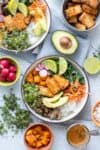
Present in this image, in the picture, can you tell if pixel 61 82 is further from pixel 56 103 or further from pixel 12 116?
pixel 12 116

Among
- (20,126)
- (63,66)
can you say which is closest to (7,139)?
(20,126)

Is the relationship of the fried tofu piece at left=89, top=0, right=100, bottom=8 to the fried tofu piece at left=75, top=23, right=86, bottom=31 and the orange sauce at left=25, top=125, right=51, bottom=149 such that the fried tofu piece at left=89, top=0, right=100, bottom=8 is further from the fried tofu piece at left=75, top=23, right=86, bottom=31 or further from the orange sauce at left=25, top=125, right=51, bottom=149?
the orange sauce at left=25, top=125, right=51, bottom=149

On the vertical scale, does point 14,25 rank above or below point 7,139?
above

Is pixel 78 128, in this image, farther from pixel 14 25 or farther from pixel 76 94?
pixel 14 25

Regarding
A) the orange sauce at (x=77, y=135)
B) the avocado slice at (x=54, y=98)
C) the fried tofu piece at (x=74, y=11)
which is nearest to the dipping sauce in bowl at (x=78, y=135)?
the orange sauce at (x=77, y=135)

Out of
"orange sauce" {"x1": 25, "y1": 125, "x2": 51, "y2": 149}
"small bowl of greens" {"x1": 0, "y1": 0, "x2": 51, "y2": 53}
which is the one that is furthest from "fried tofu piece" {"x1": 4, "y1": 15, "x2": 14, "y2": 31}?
"orange sauce" {"x1": 25, "y1": 125, "x2": 51, "y2": 149}

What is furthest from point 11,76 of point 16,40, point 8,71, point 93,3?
point 93,3
